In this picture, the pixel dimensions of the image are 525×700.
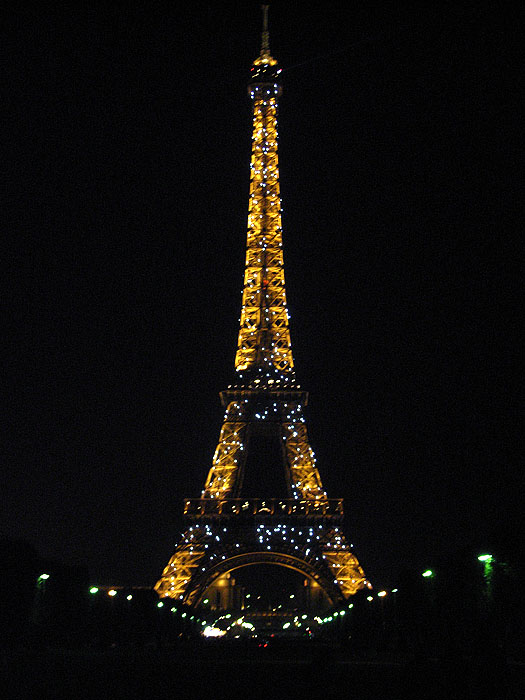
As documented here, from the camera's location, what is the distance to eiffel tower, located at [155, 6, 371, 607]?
7350 cm

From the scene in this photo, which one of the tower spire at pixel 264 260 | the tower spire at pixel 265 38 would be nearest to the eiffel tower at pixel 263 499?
the tower spire at pixel 264 260

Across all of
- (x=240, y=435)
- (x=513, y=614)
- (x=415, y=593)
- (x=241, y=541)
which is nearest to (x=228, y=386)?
(x=240, y=435)

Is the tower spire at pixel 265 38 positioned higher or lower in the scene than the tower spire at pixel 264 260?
higher

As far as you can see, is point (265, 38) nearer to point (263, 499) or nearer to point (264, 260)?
point (264, 260)

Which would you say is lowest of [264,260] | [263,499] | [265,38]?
[263,499]

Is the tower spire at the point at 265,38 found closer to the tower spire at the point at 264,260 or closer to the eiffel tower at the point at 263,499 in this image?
the tower spire at the point at 264,260

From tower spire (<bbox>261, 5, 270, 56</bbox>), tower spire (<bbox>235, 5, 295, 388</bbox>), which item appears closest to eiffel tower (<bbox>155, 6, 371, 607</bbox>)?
tower spire (<bbox>235, 5, 295, 388</bbox>)

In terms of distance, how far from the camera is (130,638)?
62.0 metres

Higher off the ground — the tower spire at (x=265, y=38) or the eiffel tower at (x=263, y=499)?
the tower spire at (x=265, y=38)

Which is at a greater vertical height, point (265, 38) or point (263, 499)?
point (265, 38)

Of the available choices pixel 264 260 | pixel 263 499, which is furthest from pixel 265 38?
pixel 263 499

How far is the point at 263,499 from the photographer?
76.8 m

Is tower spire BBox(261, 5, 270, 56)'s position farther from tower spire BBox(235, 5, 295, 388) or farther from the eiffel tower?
the eiffel tower

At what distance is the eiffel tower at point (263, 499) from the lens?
7350cm
